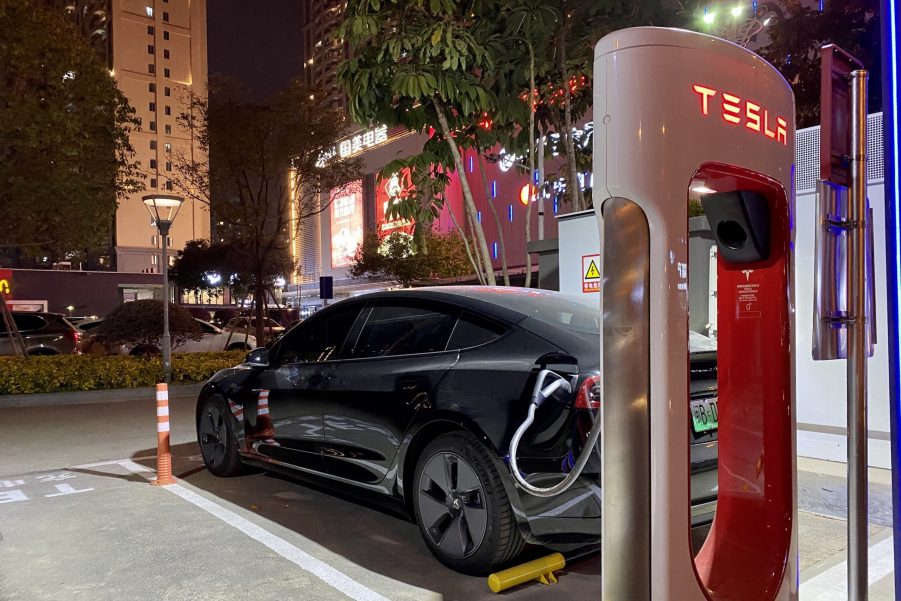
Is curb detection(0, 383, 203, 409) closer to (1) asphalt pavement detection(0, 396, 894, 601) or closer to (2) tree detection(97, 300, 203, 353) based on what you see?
(2) tree detection(97, 300, 203, 353)

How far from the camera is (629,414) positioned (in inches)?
75.1

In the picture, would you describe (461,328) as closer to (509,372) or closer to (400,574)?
(509,372)

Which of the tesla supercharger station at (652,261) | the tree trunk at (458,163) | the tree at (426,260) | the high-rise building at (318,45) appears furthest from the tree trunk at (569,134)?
the high-rise building at (318,45)

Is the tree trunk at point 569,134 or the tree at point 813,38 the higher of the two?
the tree at point 813,38

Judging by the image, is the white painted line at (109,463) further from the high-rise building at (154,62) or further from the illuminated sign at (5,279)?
the high-rise building at (154,62)

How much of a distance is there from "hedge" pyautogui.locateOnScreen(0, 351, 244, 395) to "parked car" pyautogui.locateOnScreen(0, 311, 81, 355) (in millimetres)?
4728

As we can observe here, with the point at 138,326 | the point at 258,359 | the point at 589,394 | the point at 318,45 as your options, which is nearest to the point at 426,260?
the point at 138,326

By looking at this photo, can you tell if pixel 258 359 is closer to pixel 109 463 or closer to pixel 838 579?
pixel 109 463

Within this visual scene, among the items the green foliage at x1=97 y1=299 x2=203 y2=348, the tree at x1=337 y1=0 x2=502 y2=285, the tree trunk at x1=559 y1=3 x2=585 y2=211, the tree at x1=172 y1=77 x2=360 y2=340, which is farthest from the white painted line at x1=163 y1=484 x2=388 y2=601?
the tree at x1=172 y1=77 x2=360 y2=340

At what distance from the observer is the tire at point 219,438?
5.88 meters

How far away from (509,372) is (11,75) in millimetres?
14769

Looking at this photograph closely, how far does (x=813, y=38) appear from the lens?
47.8 feet

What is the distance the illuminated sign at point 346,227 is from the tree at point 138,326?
39.7m

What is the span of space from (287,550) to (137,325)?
1280 centimetres
